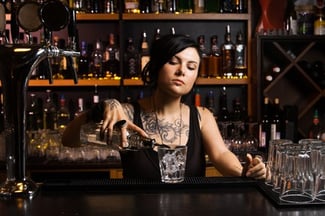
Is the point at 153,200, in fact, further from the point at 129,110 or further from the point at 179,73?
the point at 129,110

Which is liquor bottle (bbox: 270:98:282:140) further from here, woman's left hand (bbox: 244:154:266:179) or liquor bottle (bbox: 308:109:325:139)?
woman's left hand (bbox: 244:154:266:179)

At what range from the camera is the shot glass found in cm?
137

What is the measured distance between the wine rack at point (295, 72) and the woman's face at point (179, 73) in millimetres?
1534

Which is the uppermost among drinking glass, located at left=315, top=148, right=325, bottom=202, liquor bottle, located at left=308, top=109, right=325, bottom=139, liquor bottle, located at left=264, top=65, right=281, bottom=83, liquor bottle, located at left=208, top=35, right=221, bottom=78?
liquor bottle, located at left=208, top=35, right=221, bottom=78

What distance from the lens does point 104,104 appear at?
1.46 m

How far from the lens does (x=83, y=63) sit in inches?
133

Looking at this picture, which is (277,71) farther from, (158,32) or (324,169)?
(324,169)

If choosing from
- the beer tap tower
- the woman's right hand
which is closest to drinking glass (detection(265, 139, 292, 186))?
the woman's right hand

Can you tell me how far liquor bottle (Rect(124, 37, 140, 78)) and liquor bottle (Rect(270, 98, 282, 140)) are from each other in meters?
0.96

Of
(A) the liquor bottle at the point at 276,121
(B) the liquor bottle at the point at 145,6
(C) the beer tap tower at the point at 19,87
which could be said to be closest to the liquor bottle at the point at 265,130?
(A) the liquor bottle at the point at 276,121

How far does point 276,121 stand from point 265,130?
112 mm

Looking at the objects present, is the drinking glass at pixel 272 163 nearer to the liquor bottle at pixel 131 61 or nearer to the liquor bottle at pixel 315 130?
the liquor bottle at pixel 131 61

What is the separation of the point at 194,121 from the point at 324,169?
0.81 m

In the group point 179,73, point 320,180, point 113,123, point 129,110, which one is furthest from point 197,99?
point 320,180
